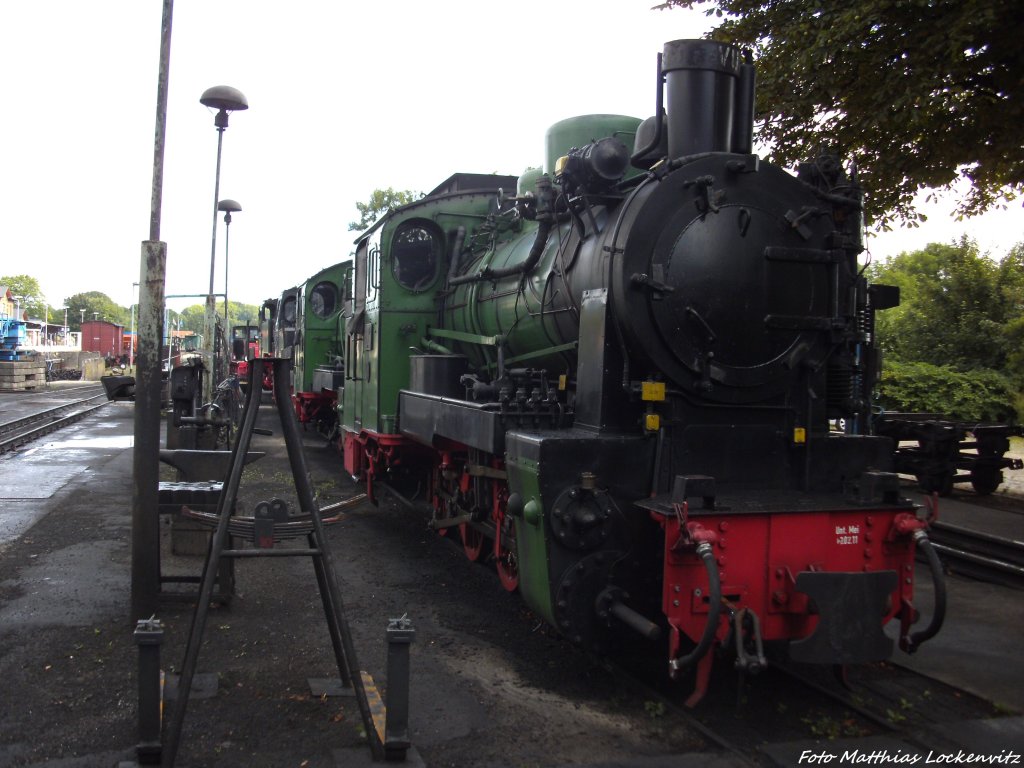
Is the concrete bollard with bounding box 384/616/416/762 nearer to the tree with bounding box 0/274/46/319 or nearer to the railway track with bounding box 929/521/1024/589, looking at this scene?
the railway track with bounding box 929/521/1024/589

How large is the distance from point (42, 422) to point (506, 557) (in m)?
18.7

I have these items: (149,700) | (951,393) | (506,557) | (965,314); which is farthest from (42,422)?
(965,314)

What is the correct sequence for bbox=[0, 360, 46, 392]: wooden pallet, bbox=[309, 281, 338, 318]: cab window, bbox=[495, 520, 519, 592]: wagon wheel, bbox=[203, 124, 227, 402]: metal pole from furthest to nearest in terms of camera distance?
bbox=[0, 360, 46, 392]: wooden pallet
bbox=[309, 281, 338, 318]: cab window
bbox=[203, 124, 227, 402]: metal pole
bbox=[495, 520, 519, 592]: wagon wheel

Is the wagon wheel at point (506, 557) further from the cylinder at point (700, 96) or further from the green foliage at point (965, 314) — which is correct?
the green foliage at point (965, 314)

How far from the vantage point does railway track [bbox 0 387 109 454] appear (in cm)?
1658

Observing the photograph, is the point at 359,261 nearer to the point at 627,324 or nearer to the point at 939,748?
the point at 627,324

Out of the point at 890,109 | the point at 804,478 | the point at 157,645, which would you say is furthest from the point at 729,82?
the point at 890,109

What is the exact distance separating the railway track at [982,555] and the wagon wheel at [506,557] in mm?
3949

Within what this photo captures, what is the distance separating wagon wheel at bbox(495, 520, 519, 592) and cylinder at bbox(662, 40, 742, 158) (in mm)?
2717

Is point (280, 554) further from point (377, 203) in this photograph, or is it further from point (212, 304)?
point (377, 203)

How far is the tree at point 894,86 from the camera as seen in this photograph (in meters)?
8.97

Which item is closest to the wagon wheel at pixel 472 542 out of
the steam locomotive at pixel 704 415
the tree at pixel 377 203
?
the steam locomotive at pixel 704 415

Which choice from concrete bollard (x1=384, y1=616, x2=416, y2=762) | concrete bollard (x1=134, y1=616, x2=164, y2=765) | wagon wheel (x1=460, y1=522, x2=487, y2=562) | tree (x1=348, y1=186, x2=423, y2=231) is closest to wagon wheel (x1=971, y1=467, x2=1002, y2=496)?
wagon wheel (x1=460, y1=522, x2=487, y2=562)

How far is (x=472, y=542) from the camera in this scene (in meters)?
7.57
